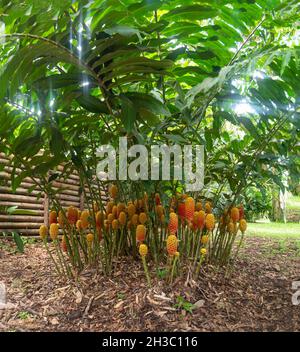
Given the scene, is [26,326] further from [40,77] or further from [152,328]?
[40,77]

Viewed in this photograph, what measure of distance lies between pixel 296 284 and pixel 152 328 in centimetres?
113

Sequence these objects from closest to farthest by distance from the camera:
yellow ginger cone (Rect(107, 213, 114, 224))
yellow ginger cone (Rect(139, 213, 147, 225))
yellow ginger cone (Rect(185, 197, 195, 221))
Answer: yellow ginger cone (Rect(185, 197, 195, 221)) → yellow ginger cone (Rect(139, 213, 147, 225)) → yellow ginger cone (Rect(107, 213, 114, 224))

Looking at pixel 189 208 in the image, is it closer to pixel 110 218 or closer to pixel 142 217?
pixel 142 217

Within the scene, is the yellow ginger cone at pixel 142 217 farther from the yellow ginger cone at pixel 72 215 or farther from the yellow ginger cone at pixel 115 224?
the yellow ginger cone at pixel 72 215

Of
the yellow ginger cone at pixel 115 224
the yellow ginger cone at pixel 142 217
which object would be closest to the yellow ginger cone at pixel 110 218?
the yellow ginger cone at pixel 115 224

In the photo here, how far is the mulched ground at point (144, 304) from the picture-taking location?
1.66 m

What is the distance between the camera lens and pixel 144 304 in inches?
67.3

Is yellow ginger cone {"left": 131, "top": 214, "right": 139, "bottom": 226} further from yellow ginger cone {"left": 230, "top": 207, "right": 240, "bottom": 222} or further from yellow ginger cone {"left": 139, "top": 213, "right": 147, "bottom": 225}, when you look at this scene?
yellow ginger cone {"left": 230, "top": 207, "right": 240, "bottom": 222}

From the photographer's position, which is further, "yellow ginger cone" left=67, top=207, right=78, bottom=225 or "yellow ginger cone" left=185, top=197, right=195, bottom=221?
"yellow ginger cone" left=67, top=207, right=78, bottom=225

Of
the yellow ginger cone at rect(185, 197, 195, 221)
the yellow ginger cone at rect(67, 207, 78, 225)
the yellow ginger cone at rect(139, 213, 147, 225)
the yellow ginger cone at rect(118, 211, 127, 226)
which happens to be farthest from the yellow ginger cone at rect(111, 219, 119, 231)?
the yellow ginger cone at rect(185, 197, 195, 221)

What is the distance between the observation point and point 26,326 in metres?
1.72

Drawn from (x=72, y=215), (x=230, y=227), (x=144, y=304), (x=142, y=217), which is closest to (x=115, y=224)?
(x=142, y=217)

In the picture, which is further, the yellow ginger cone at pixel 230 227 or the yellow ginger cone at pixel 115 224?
the yellow ginger cone at pixel 230 227

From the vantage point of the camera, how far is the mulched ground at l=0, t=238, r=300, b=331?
166cm
